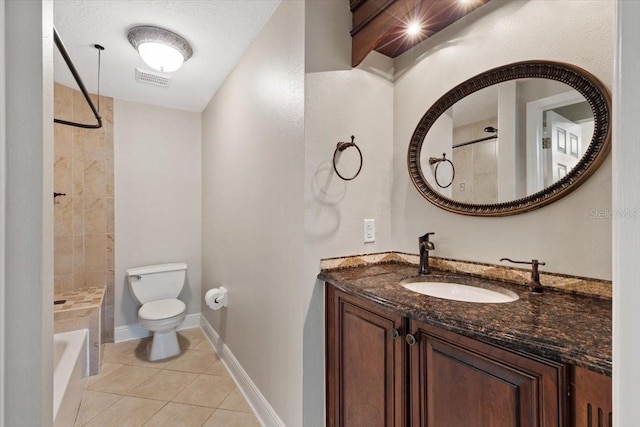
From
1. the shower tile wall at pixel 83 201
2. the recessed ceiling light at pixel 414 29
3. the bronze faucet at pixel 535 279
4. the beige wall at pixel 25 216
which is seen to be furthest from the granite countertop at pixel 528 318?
the shower tile wall at pixel 83 201

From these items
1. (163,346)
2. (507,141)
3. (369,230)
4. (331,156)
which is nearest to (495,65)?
(507,141)

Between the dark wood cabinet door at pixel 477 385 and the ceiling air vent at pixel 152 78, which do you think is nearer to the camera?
the dark wood cabinet door at pixel 477 385

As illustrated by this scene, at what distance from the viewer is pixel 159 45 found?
6.04 ft

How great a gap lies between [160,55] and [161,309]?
6.52 feet

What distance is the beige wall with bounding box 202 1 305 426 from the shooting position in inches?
56.9

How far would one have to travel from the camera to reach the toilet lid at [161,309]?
235cm

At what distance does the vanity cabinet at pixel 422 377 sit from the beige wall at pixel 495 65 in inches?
21.7

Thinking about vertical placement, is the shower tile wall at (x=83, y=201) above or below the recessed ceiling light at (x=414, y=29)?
below

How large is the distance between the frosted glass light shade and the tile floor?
223cm

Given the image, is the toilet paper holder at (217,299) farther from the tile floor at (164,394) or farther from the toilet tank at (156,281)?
the toilet tank at (156,281)

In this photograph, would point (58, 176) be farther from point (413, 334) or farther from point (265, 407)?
point (413, 334)

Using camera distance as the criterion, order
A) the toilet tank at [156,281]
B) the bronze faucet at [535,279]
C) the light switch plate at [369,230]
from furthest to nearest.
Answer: the toilet tank at [156,281]
the light switch plate at [369,230]
the bronze faucet at [535,279]

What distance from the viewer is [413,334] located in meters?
0.95

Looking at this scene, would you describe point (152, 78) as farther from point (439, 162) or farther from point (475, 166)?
point (475, 166)
